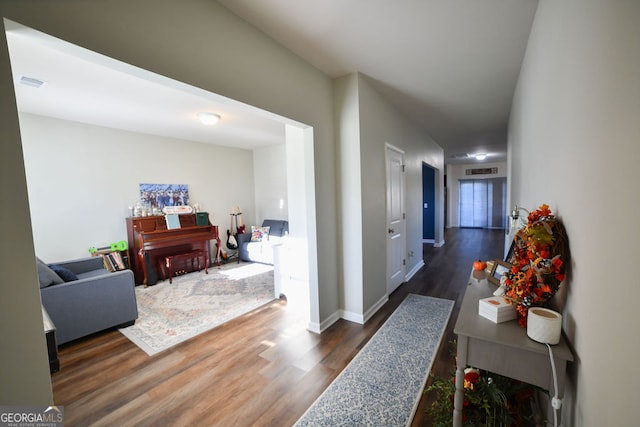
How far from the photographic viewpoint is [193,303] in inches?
134

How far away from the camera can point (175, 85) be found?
4.92 ft

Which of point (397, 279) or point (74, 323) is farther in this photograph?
point (397, 279)

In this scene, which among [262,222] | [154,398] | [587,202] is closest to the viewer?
[587,202]

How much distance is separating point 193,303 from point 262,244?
203cm

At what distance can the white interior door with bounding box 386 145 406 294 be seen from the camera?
11.3ft

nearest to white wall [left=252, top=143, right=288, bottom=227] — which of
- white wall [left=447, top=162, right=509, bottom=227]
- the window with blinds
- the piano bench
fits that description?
the piano bench

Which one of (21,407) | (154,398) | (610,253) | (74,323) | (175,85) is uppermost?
(175,85)

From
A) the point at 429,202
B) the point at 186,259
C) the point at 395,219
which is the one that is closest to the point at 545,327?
the point at 395,219

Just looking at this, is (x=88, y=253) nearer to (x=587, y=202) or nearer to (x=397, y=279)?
(x=397, y=279)

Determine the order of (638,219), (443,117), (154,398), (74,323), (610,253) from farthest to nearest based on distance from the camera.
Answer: (443,117)
(74,323)
(154,398)
(610,253)
(638,219)

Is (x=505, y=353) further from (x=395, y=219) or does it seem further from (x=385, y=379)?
(x=395, y=219)

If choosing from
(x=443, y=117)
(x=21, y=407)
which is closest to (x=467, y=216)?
(x=443, y=117)

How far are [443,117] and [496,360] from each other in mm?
4014

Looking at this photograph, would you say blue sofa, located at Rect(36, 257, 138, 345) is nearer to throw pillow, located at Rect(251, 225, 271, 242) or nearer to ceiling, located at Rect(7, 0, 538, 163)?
ceiling, located at Rect(7, 0, 538, 163)
